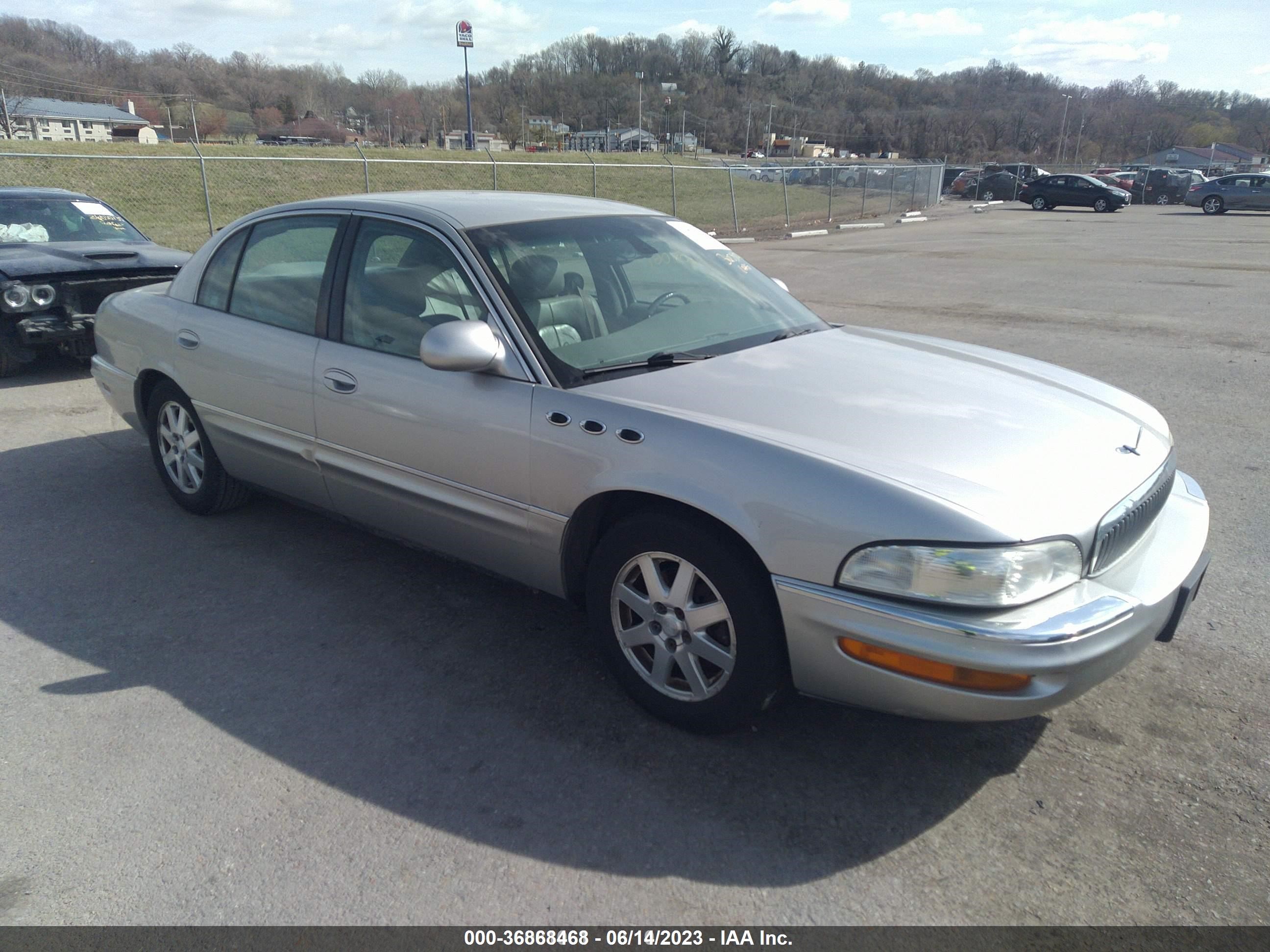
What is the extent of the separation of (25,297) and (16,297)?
0.22 ft

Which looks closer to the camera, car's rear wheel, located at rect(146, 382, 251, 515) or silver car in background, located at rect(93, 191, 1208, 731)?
silver car in background, located at rect(93, 191, 1208, 731)

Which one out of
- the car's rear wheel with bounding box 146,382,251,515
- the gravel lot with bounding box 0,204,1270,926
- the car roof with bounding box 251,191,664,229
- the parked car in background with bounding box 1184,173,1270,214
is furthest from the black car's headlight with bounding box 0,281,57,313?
the parked car in background with bounding box 1184,173,1270,214

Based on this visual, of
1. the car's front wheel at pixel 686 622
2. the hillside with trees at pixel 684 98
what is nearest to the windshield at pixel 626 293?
the car's front wheel at pixel 686 622

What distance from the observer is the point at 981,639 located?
2.32 meters

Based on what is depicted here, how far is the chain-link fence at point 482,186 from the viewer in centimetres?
2284

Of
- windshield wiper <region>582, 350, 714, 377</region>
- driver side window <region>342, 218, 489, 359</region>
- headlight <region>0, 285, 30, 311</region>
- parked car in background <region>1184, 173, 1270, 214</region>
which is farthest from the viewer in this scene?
parked car in background <region>1184, 173, 1270, 214</region>

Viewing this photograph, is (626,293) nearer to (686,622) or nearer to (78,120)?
(686,622)

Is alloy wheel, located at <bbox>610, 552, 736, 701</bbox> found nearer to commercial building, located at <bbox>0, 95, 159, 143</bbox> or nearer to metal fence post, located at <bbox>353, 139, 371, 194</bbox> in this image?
metal fence post, located at <bbox>353, 139, 371, 194</bbox>

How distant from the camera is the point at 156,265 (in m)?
7.86

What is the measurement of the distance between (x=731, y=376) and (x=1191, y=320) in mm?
10144

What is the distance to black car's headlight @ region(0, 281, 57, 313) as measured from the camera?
7.28m

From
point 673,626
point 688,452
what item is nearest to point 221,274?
point 688,452

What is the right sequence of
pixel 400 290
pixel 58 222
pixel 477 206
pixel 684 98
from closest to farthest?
pixel 400 290, pixel 477 206, pixel 58 222, pixel 684 98

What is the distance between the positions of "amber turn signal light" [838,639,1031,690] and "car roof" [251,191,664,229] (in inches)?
87.0
